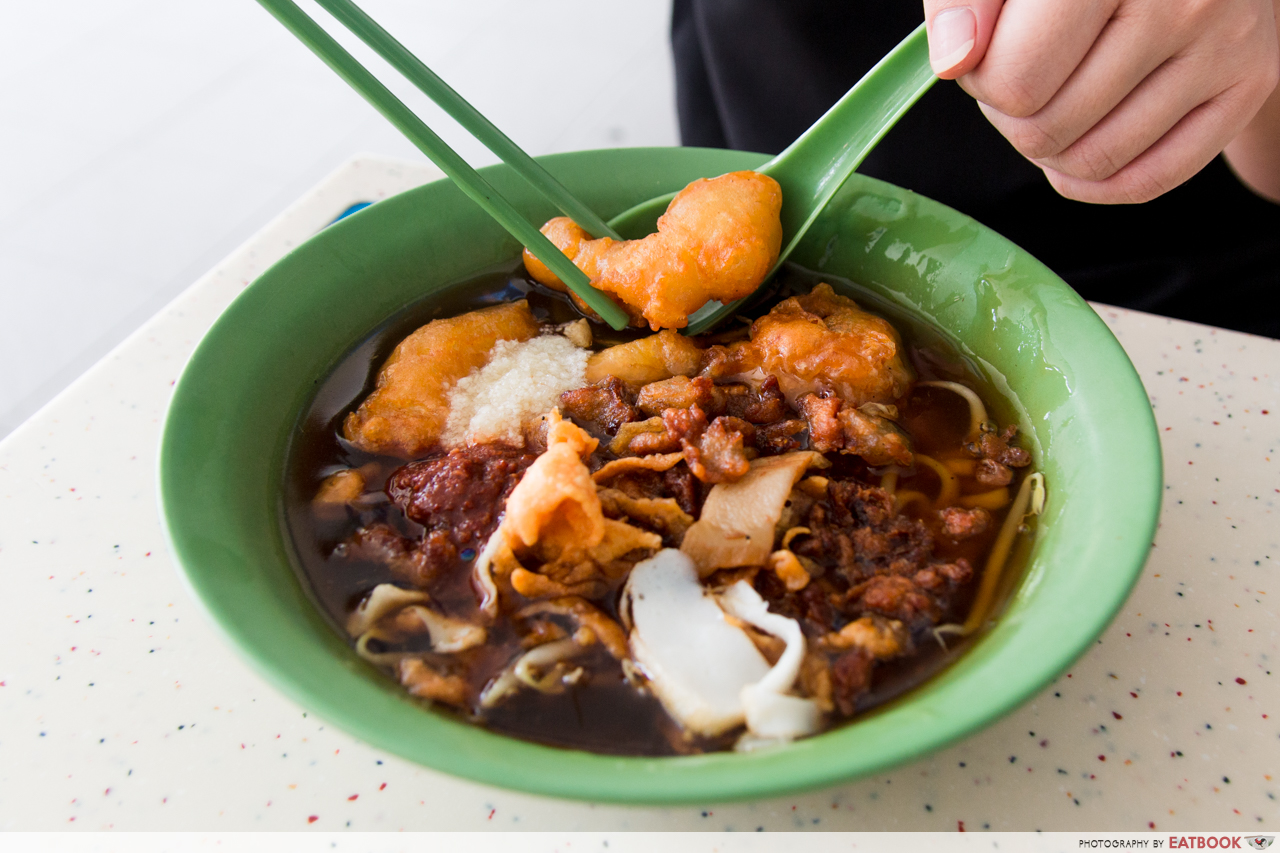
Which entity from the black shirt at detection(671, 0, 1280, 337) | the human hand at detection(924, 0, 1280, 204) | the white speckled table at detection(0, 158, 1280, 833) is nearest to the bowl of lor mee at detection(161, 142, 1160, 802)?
the white speckled table at detection(0, 158, 1280, 833)

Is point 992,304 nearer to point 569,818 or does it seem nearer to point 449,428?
point 449,428

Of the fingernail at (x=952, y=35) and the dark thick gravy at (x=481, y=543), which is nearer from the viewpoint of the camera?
the dark thick gravy at (x=481, y=543)

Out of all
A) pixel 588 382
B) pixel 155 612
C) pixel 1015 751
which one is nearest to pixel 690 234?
pixel 588 382

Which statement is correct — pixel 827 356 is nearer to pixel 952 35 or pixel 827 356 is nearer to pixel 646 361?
pixel 646 361

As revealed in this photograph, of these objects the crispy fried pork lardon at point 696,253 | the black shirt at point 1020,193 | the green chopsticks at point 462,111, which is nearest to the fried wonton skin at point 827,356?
the crispy fried pork lardon at point 696,253

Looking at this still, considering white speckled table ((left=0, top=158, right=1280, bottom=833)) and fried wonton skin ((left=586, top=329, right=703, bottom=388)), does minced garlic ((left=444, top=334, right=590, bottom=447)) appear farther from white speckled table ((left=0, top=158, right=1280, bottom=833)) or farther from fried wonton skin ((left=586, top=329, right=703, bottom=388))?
white speckled table ((left=0, top=158, right=1280, bottom=833))

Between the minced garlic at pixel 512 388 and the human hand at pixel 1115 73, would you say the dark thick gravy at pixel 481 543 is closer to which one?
the minced garlic at pixel 512 388

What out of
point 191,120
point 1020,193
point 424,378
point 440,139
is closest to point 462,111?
point 440,139
